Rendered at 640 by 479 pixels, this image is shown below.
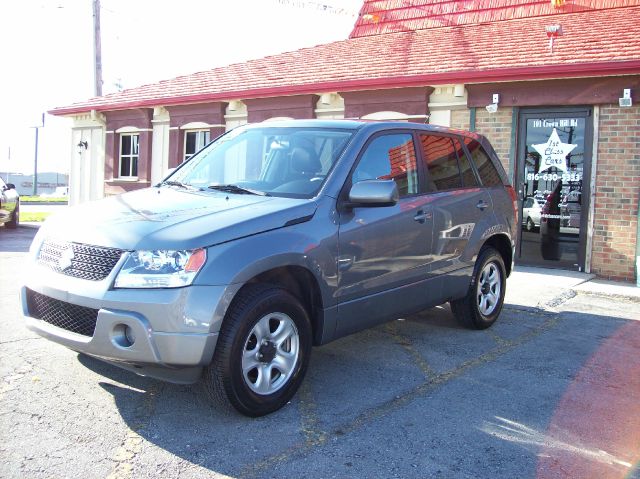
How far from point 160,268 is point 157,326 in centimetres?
32

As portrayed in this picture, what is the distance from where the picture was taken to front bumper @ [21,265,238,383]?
342cm

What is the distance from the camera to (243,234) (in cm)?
370

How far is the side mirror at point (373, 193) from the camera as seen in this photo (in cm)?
421

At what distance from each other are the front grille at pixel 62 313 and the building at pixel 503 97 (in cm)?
837

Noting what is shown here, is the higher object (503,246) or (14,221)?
(503,246)

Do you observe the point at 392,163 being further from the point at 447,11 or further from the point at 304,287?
the point at 447,11

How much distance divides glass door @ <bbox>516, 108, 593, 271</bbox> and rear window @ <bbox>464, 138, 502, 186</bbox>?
14.0 ft

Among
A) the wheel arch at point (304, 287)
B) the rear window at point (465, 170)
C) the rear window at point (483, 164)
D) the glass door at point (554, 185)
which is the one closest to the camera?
the wheel arch at point (304, 287)

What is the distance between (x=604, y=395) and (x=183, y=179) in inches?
140

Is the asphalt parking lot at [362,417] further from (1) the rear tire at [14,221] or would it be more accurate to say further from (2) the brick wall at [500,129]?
(1) the rear tire at [14,221]

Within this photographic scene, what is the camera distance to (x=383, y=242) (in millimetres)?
4633

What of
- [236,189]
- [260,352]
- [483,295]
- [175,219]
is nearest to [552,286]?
[483,295]

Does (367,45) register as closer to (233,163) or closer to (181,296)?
(233,163)

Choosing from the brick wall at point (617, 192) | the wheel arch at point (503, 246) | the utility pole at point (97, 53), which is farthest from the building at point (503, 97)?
the utility pole at point (97, 53)
